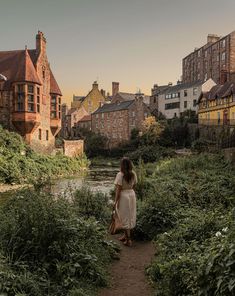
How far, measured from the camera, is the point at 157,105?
72.6 meters

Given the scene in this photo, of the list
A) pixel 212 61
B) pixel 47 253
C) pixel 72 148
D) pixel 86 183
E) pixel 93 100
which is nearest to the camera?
pixel 47 253

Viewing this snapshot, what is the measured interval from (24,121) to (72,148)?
10704mm

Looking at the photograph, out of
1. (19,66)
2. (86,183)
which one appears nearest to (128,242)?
(86,183)

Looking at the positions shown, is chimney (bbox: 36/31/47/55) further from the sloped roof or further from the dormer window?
the dormer window

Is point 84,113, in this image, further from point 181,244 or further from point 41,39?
point 181,244

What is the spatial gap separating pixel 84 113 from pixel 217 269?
7961 centimetres

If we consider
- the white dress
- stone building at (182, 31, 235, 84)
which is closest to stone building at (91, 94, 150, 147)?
stone building at (182, 31, 235, 84)

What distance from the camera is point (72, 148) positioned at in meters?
45.2

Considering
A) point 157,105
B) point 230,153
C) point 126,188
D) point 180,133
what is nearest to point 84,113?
point 157,105

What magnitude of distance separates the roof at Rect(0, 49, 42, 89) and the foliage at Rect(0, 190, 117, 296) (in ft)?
98.5

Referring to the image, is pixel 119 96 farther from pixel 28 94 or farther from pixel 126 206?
pixel 126 206

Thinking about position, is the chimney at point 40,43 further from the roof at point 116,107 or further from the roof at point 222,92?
the roof at point 116,107

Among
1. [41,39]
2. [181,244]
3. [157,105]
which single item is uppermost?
[41,39]

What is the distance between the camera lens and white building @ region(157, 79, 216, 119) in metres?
61.3
